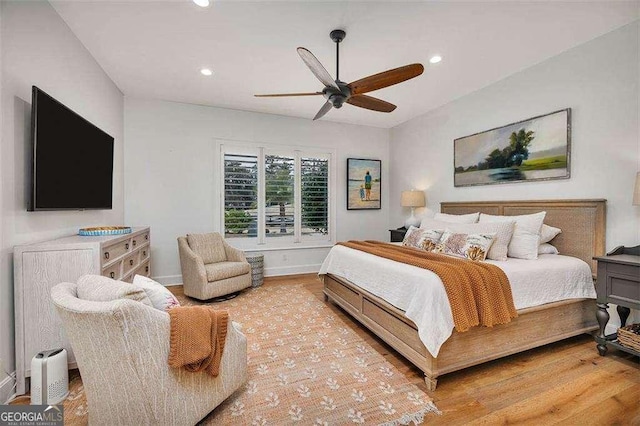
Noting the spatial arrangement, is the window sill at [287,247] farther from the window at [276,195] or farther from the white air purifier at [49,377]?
the white air purifier at [49,377]

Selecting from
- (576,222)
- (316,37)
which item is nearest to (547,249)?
(576,222)

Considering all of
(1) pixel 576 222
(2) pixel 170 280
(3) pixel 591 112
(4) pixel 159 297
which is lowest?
(2) pixel 170 280

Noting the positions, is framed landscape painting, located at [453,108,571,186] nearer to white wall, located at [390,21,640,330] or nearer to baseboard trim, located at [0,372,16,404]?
white wall, located at [390,21,640,330]

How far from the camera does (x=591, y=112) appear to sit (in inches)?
108

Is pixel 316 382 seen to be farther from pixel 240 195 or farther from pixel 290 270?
pixel 240 195

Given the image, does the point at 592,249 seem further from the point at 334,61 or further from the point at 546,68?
the point at 334,61

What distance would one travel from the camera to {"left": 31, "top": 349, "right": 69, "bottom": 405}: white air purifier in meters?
1.70

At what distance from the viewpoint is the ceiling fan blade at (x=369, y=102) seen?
8.83 feet

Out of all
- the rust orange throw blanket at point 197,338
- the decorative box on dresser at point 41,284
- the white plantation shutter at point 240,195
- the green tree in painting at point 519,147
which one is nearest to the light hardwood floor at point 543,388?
the rust orange throw blanket at point 197,338

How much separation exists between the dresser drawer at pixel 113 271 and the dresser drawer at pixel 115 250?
62mm

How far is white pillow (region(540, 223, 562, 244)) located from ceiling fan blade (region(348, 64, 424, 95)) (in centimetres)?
218

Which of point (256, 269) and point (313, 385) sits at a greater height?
point (256, 269)

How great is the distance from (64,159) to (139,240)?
1164 millimetres

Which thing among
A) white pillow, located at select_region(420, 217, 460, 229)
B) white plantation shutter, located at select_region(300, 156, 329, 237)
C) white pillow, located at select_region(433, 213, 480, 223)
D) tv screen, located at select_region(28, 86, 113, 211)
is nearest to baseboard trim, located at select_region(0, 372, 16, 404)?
tv screen, located at select_region(28, 86, 113, 211)
